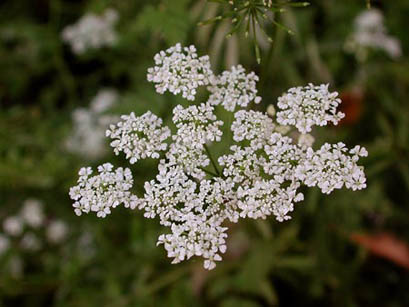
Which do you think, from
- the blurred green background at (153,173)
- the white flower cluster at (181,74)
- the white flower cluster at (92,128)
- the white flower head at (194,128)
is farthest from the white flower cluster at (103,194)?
the white flower cluster at (92,128)

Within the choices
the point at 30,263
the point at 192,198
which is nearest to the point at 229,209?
the point at 192,198

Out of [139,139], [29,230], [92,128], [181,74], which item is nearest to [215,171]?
[139,139]

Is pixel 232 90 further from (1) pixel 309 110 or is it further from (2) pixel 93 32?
(2) pixel 93 32

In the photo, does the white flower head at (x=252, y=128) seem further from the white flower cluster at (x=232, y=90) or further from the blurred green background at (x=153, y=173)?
the blurred green background at (x=153, y=173)

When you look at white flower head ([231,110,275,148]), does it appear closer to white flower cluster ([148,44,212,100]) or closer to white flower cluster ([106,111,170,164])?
white flower cluster ([148,44,212,100])

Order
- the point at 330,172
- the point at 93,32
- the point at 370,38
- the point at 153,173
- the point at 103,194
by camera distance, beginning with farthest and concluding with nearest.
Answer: the point at 93,32, the point at 370,38, the point at 153,173, the point at 103,194, the point at 330,172

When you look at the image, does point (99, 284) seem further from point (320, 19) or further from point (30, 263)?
point (320, 19)

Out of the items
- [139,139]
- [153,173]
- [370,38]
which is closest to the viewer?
[139,139]
